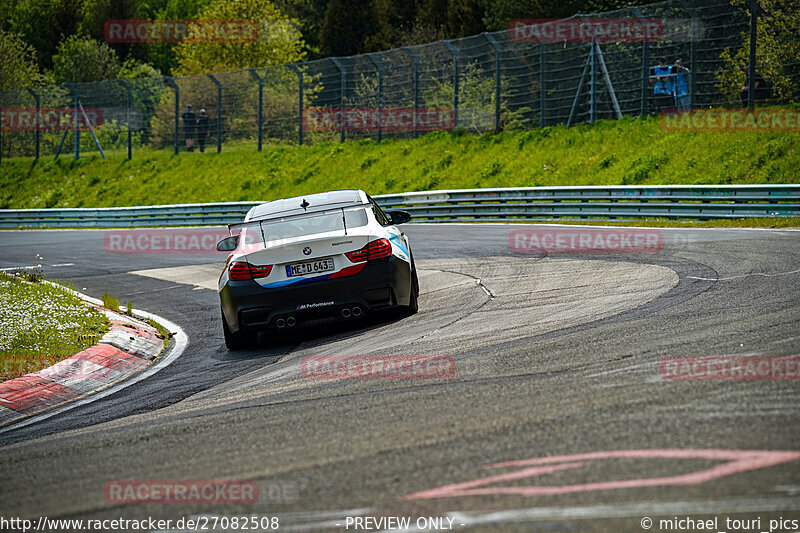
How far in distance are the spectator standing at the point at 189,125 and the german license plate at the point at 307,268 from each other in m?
30.1

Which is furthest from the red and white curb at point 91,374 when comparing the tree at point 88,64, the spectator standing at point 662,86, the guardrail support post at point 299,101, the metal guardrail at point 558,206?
the tree at point 88,64

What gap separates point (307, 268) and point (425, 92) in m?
22.1

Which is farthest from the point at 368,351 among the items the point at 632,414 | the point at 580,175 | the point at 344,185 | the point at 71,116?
the point at 71,116

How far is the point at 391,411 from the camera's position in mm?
5418

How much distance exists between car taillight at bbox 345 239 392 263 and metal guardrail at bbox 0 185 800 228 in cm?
972

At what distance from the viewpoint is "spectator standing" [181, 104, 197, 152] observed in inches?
1490

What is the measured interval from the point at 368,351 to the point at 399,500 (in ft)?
12.9

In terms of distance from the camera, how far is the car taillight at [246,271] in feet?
29.5

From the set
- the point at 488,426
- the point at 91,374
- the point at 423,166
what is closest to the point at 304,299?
the point at 91,374

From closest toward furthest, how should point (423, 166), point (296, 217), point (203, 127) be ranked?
1. point (296, 217)
2. point (423, 166)
3. point (203, 127)

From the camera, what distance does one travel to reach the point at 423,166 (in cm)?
3020

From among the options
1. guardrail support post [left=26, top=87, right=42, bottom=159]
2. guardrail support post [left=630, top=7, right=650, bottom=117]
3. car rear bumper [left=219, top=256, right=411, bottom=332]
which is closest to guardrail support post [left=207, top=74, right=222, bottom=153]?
guardrail support post [left=26, top=87, right=42, bottom=159]

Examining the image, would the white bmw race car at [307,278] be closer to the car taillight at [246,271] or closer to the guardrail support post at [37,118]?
the car taillight at [246,271]

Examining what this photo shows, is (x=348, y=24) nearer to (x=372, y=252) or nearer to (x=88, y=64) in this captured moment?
(x=88, y=64)
